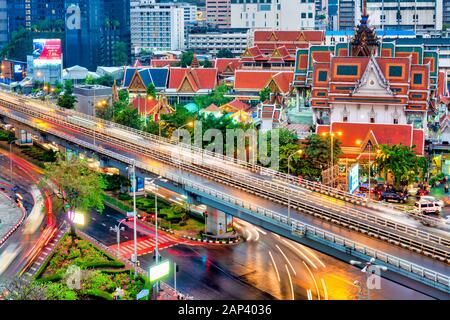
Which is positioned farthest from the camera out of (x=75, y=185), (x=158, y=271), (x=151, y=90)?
(x=151, y=90)

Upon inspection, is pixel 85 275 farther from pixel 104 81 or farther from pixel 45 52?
pixel 45 52

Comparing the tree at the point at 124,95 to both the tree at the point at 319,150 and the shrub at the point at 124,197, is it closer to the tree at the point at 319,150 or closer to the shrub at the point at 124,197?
the shrub at the point at 124,197

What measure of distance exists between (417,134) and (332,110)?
14858mm

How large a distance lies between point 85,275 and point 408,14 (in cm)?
16178

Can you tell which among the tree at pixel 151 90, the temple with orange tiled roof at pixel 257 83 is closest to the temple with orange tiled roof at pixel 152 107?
the tree at pixel 151 90

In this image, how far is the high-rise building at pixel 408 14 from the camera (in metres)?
193

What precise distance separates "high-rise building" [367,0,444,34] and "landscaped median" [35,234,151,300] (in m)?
149

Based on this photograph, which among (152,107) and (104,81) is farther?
(104,81)

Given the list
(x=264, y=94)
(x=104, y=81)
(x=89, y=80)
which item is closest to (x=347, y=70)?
(x=264, y=94)

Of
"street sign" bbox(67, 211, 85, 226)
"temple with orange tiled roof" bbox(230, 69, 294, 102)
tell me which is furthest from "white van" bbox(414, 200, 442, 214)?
"temple with orange tiled roof" bbox(230, 69, 294, 102)

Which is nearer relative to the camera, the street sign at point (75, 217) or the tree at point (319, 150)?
the street sign at point (75, 217)

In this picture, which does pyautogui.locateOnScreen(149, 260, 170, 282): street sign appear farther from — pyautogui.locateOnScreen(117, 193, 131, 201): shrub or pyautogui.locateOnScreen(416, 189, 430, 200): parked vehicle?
pyautogui.locateOnScreen(416, 189, 430, 200): parked vehicle

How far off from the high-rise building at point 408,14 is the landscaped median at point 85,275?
149m

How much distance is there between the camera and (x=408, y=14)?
19450 centimetres
